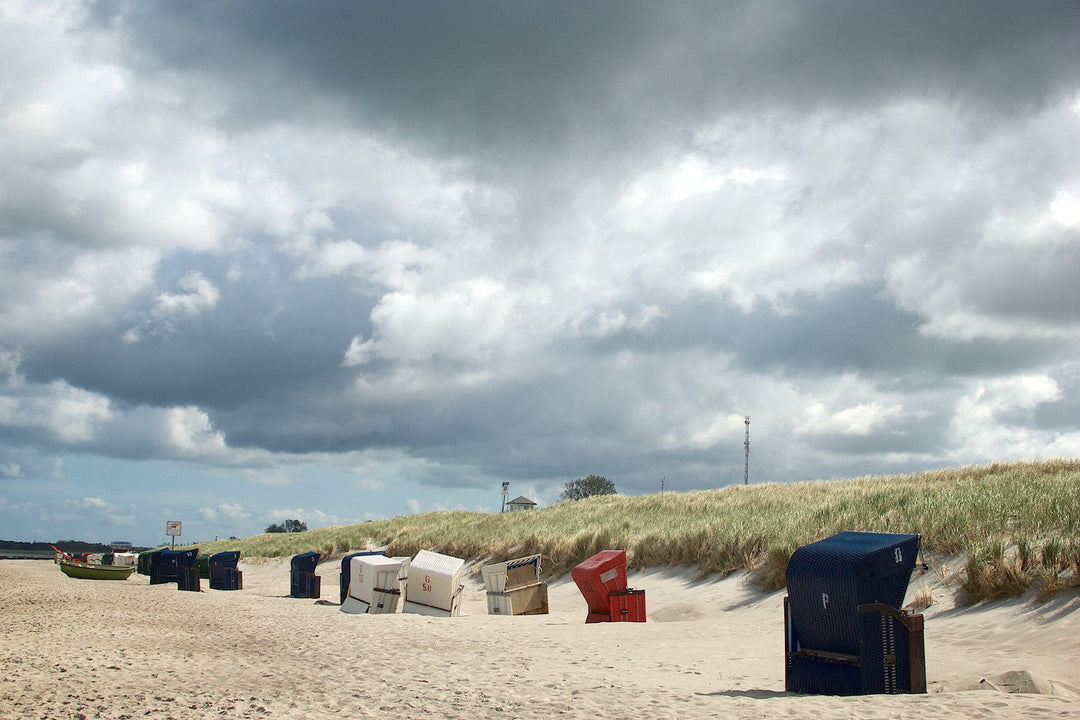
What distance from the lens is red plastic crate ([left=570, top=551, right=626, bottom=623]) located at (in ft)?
52.7

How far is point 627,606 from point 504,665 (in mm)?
5884

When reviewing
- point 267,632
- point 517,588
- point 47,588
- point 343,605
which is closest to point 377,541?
point 47,588

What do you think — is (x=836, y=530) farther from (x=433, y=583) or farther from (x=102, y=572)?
(x=102, y=572)

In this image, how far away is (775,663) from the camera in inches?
425

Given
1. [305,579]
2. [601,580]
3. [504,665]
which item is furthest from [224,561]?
[504,665]

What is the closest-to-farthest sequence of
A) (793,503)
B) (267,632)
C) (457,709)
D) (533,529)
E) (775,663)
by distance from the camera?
(457,709)
(775,663)
(267,632)
(793,503)
(533,529)

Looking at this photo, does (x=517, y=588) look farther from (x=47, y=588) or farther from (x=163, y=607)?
(x=47, y=588)

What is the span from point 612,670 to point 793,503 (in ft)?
63.5

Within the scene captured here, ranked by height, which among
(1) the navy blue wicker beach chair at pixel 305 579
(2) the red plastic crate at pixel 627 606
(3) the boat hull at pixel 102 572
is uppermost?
(2) the red plastic crate at pixel 627 606

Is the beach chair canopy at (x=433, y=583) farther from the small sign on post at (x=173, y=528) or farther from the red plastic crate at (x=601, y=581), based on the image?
the small sign on post at (x=173, y=528)

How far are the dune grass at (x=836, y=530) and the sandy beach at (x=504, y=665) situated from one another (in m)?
0.69

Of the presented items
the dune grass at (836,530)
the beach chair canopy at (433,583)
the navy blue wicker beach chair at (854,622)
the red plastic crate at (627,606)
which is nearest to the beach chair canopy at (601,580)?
the red plastic crate at (627,606)

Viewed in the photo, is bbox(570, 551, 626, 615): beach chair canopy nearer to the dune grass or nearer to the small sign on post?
the dune grass

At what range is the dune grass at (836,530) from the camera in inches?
504
